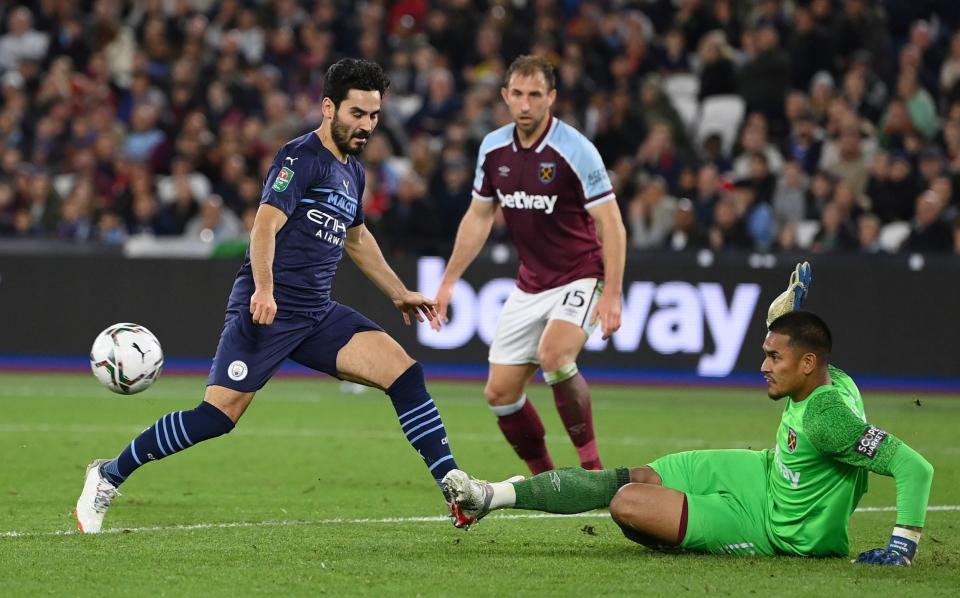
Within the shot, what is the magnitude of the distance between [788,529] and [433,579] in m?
1.57

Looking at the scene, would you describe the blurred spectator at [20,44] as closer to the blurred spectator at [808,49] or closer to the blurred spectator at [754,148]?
the blurred spectator at [754,148]

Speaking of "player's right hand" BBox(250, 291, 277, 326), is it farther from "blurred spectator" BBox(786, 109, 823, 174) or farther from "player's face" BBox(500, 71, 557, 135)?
"blurred spectator" BBox(786, 109, 823, 174)

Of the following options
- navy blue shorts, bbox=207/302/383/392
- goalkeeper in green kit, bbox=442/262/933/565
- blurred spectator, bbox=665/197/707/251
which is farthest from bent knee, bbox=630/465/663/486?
blurred spectator, bbox=665/197/707/251

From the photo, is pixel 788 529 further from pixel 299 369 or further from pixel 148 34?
pixel 148 34

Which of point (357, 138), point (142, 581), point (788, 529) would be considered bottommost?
point (142, 581)

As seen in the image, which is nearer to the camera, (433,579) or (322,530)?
(433,579)

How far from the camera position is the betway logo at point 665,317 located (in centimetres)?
1541

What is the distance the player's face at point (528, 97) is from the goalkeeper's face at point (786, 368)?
9.63 ft

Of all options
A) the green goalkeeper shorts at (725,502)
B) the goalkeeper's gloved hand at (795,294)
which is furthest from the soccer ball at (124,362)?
the goalkeeper's gloved hand at (795,294)

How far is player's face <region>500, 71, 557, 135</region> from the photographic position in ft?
28.8

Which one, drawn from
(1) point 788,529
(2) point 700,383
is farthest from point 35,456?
(2) point 700,383

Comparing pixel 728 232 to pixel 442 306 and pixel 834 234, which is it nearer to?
pixel 834 234

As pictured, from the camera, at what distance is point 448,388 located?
16156 millimetres

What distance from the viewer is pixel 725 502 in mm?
6543
